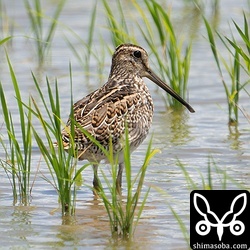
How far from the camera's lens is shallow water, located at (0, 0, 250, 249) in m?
6.88

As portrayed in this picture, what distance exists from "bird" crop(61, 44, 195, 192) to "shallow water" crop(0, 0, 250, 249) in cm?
38

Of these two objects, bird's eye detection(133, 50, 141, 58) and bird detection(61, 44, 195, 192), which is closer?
bird detection(61, 44, 195, 192)

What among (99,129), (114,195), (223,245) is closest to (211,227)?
(223,245)

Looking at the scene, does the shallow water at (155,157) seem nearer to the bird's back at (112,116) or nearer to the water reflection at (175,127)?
the water reflection at (175,127)

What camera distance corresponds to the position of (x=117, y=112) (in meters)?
8.00

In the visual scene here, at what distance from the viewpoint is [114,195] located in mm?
6355

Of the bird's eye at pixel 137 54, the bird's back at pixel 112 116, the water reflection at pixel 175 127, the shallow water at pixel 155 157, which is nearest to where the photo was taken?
the shallow water at pixel 155 157

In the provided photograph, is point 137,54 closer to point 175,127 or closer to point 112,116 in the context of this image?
point 112,116

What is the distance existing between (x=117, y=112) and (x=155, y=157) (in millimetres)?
1065

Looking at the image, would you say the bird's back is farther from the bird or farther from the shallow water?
the shallow water

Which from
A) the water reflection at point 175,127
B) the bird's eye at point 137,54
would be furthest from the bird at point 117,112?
the water reflection at point 175,127

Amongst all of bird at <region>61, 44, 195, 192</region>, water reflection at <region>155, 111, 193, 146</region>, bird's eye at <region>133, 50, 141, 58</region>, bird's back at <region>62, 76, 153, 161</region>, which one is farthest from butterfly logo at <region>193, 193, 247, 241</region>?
water reflection at <region>155, 111, 193, 146</region>

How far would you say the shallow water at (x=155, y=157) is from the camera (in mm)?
6875

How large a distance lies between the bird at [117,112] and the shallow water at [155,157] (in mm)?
383
